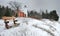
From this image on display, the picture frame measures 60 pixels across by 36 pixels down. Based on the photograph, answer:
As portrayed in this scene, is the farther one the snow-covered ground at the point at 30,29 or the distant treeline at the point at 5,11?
the distant treeline at the point at 5,11

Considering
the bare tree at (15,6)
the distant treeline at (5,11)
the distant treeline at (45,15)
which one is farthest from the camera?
the distant treeline at (45,15)

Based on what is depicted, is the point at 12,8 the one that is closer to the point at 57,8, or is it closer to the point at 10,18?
the point at 10,18

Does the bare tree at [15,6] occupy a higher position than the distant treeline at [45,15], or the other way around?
the bare tree at [15,6]

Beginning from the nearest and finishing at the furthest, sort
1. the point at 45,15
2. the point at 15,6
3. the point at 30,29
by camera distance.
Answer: the point at 30,29, the point at 15,6, the point at 45,15

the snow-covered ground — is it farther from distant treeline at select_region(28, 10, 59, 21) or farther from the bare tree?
distant treeline at select_region(28, 10, 59, 21)

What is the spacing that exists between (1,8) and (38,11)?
68 cm

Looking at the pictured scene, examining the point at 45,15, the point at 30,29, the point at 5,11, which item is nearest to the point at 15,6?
the point at 5,11

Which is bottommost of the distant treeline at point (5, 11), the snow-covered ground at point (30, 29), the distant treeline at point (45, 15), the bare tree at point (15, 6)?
the snow-covered ground at point (30, 29)

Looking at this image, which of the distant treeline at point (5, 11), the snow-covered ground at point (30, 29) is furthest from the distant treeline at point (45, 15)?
the distant treeline at point (5, 11)

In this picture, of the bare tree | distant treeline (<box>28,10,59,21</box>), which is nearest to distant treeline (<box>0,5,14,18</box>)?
the bare tree

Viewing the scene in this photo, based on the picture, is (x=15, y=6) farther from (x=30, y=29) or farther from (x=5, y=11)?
(x=30, y=29)

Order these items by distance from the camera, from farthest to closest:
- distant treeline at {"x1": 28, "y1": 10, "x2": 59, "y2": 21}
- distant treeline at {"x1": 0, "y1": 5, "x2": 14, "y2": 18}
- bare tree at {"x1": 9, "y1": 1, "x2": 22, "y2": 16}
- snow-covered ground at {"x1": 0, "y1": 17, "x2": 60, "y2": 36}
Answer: distant treeline at {"x1": 28, "y1": 10, "x2": 59, "y2": 21}, bare tree at {"x1": 9, "y1": 1, "x2": 22, "y2": 16}, distant treeline at {"x1": 0, "y1": 5, "x2": 14, "y2": 18}, snow-covered ground at {"x1": 0, "y1": 17, "x2": 60, "y2": 36}

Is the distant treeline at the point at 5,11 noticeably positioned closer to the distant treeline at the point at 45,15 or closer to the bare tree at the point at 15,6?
the bare tree at the point at 15,6

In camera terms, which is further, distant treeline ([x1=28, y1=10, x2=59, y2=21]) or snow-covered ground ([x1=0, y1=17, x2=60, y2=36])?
distant treeline ([x1=28, y1=10, x2=59, y2=21])
